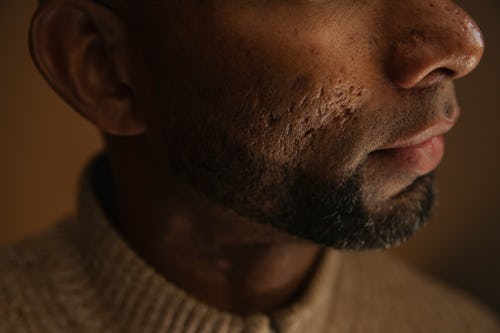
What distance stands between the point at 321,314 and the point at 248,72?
1.41 ft

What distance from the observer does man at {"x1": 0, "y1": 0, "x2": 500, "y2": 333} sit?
0.74 m

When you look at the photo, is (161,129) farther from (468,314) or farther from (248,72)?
(468,314)

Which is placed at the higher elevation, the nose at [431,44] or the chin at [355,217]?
the nose at [431,44]

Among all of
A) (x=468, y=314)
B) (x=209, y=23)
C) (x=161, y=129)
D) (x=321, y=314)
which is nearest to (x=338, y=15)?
(x=209, y=23)

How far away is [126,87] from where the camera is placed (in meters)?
0.88

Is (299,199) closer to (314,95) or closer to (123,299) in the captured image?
(314,95)

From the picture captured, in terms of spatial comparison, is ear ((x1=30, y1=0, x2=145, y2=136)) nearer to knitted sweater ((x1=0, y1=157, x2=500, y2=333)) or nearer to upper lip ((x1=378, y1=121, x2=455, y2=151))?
knitted sweater ((x1=0, y1=157, x2=500, y2=333))

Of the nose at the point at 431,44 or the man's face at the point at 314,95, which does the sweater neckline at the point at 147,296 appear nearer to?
the man's face at the point at 314,95

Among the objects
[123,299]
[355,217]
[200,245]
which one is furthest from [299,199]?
[123,299]

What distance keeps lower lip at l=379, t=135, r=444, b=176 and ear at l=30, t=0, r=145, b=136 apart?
345mm

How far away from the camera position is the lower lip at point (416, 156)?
2.57 ft

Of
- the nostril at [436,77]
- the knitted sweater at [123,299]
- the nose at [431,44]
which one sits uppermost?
the nose at [431,44]

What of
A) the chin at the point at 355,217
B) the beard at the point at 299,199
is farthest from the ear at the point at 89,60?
the chin at the point at 355,217

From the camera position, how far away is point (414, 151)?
31.0 inches
